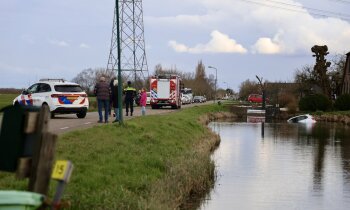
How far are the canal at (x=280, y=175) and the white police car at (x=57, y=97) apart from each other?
6972mm

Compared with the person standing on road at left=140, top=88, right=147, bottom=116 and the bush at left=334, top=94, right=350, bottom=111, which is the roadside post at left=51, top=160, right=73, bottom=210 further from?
the bush at left=334, top=94, right=350, bottom=111

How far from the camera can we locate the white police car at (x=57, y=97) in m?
26.2

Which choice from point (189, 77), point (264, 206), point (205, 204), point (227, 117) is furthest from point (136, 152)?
point (189, 77)

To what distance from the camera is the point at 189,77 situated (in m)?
147

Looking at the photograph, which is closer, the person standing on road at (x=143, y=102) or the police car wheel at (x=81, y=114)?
the police car wheel at (x=81, y=114)

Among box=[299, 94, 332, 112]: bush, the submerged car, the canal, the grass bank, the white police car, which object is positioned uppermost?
the white police car

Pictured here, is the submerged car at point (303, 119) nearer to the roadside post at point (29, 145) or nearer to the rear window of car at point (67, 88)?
the rear window of car at point (67, 88)

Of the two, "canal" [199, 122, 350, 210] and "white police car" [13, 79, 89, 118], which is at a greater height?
"white police car" [13, 79, 89, 118]

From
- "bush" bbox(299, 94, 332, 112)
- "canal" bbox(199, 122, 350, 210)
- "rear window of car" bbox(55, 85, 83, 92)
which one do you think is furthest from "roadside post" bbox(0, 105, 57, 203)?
"bush" bbox(299, 94, 332, 112)

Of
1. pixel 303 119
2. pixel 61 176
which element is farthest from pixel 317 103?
pixel 61 176

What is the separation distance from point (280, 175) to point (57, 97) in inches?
447

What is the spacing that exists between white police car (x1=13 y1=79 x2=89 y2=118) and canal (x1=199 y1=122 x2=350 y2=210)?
6.97 metres

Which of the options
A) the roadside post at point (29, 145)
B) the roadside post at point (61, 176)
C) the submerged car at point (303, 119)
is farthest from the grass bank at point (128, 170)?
the submerged car at point (303, 119)

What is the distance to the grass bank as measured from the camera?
393 inches
